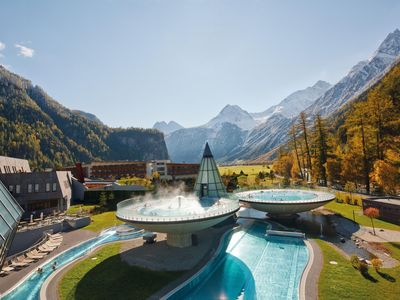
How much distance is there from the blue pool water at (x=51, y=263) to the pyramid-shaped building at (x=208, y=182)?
356 inches

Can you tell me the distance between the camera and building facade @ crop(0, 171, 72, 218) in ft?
117

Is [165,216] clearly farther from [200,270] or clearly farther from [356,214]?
[356,214]

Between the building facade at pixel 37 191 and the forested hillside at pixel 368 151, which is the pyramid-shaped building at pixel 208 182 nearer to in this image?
the forested hillside at pixel 368 151

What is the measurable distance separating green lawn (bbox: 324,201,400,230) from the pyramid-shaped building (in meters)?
15.6

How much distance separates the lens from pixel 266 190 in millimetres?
38281

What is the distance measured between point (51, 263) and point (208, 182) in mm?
18243

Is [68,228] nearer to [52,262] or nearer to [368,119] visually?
[52,262]

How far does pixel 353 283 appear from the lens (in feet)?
47.4

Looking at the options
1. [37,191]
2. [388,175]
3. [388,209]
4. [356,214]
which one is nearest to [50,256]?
[37,191]

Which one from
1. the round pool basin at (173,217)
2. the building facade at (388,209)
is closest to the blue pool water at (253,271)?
the round pool basin at (173,217)

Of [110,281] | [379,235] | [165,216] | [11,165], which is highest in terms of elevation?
[11,165]

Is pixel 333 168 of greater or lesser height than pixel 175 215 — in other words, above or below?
above

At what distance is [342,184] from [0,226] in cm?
4970

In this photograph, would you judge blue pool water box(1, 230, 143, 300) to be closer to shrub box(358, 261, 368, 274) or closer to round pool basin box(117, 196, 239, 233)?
round pool basin box(117, 196, 239, 233)
